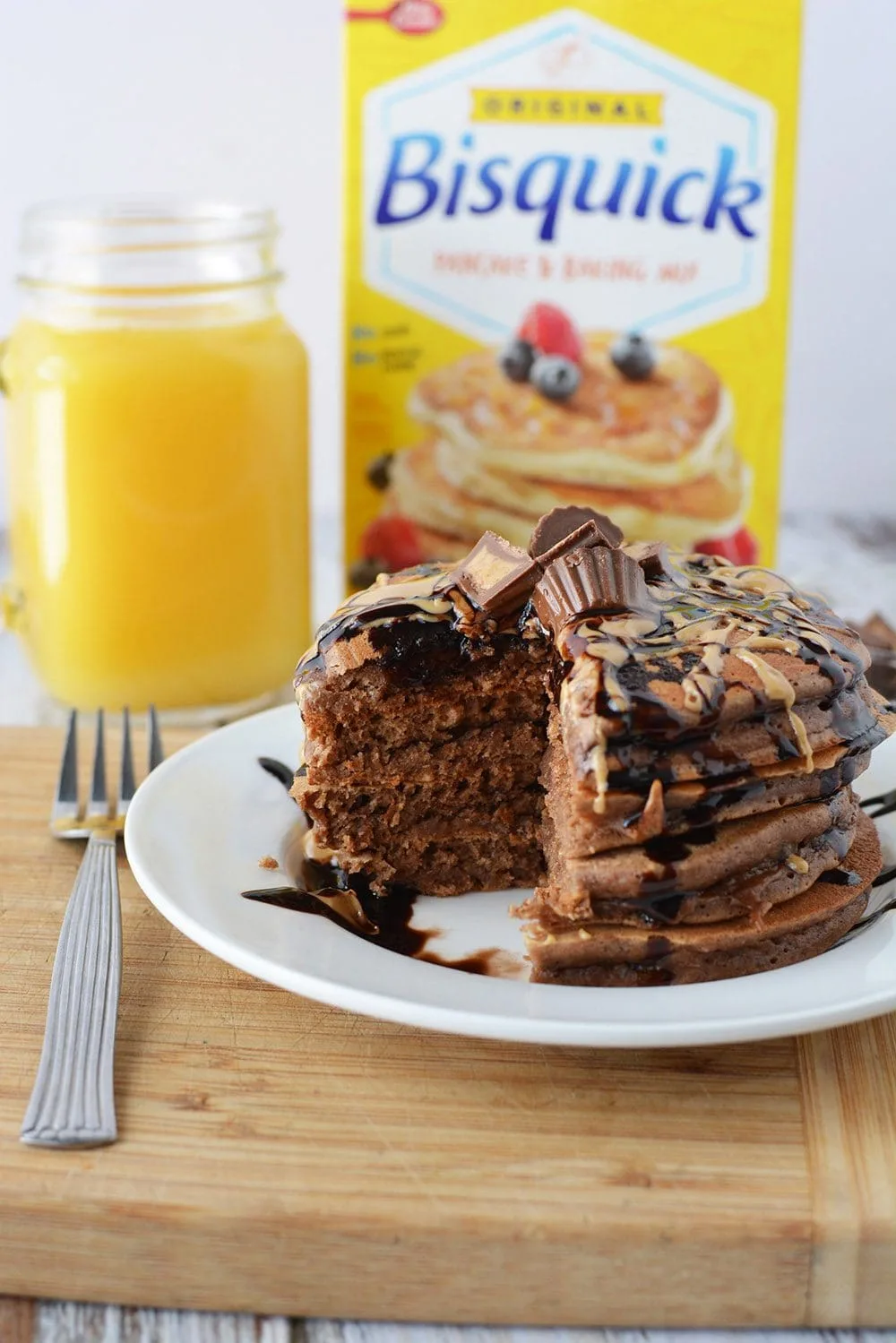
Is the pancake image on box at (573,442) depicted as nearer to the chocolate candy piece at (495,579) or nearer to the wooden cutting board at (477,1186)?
the chocolate candy piece at (495,579)

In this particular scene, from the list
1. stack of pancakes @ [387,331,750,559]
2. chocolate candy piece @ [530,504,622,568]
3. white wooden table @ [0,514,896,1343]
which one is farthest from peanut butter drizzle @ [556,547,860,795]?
stack of pancakes @ [387,331,750,559]

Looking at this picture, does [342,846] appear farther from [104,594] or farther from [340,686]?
[104,594]

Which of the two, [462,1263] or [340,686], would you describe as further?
[340,686]

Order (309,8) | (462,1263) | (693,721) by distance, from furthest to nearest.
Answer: (309,8)
(693,721)
(462,1263)

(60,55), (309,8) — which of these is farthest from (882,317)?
(60,55)

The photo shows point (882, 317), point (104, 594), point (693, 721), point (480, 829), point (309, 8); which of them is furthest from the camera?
point (882, 317)

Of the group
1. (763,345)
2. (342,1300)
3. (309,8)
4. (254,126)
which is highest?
(309,8)

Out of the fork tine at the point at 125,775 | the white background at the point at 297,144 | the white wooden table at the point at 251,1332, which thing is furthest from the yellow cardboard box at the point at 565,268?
the white wooden table at the point at 251,1332

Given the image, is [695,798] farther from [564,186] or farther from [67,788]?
[564,186]

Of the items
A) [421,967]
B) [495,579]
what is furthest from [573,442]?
[421,967]
